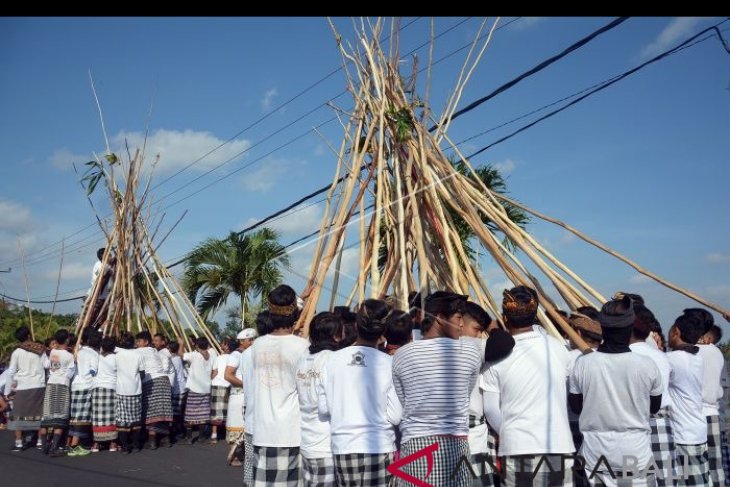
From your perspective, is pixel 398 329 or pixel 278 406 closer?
pixel 398 329

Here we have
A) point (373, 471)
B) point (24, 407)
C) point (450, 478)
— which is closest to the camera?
point (450, 478)

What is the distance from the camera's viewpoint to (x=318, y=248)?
5641 millimetres

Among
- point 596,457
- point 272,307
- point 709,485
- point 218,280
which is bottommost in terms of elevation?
point 709,485

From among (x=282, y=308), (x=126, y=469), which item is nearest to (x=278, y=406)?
(x=282, y=308)

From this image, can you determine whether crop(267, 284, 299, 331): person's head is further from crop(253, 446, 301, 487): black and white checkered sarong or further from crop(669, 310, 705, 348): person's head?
crop(669, 310, 705, 348): person's head

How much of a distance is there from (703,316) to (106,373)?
22.2ft

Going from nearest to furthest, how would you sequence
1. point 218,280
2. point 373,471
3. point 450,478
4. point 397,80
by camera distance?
point 450,478, point 373,471, point 397,80, point 218,280

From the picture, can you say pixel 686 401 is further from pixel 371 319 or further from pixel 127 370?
pixel 127 370

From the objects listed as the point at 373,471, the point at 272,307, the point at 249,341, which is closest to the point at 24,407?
Answer: the point at 249,341

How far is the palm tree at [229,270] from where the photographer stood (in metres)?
14.2

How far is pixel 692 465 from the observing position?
4.30 metres

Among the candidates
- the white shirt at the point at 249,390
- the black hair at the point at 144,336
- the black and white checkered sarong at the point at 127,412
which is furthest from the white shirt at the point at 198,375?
the white shirt at the point at 249,390
